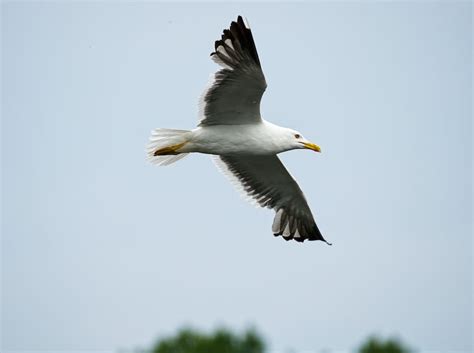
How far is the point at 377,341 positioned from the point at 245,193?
2070 centimetres

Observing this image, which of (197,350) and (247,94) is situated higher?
(247,94)

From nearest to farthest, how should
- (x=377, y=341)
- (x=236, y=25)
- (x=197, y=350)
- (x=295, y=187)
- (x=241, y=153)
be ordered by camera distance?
(x=236, y=25) < (x=241, y=153) < (x=295, y=187) < (x=197, y=350) < (x=377, y=341)

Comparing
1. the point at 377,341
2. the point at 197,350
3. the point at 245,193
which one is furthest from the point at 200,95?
the point at 377,341

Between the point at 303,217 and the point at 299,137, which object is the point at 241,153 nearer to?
the point at 299,137

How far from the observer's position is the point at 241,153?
1159 cm

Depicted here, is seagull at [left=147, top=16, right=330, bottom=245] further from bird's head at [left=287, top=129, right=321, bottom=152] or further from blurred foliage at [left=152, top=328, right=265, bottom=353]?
blurred foliage at [left=152, top=328, right=265, bottom=353]

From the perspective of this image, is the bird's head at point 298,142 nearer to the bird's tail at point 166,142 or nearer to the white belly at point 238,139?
the white belly at point 238,139

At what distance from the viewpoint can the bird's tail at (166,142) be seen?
38.2 ft

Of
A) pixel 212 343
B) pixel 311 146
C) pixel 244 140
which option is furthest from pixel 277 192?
pixel 212 343

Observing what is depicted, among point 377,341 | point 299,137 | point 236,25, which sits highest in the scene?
point 236,25

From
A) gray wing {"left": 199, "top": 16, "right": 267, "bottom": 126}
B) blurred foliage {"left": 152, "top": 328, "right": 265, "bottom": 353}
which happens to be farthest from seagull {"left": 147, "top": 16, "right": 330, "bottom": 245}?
blurred foliage {"left": 152, "top": 328, "right": 265, "bottom": 353}

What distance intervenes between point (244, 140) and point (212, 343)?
19153 millimetres

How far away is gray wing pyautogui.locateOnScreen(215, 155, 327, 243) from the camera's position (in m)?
12.6

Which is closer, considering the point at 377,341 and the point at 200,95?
the point at 200,95
